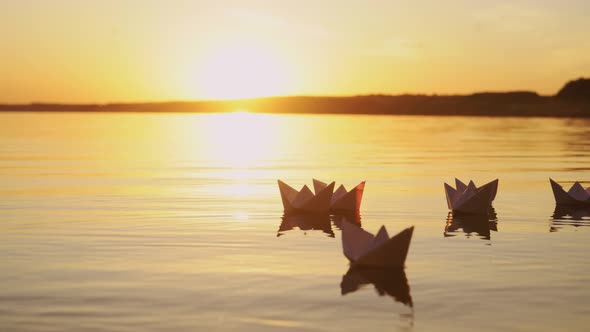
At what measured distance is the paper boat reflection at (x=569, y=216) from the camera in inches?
925

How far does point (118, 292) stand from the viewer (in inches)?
558

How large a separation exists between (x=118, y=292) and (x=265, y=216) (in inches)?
460

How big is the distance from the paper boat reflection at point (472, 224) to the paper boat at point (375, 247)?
5.41 m

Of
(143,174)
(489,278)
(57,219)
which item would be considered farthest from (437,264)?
(143,174)

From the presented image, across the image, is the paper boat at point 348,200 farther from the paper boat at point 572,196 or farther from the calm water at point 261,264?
the paper boat at point 572,196

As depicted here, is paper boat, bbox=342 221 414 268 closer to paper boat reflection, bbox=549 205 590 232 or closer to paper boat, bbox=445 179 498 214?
paper boat reflection, bbox=549 205 590 232

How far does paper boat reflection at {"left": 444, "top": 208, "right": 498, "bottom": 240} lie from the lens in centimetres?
2167

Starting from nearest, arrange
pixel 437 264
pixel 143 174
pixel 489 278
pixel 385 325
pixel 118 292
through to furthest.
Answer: pixel 385 325, pixel 118 292, pixel 489 278, pixel 437 264, pixel 143 174

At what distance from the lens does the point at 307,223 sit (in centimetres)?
2397


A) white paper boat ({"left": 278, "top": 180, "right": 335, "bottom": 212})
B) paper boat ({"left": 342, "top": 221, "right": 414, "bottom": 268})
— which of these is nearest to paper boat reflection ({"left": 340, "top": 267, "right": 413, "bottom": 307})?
paper boat ({"left": 342, "top": 221, "right": 414, "bottom": 268})

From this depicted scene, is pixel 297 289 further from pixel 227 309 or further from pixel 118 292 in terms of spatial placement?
pixel 118 292

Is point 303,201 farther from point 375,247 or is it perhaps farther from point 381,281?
point 381,281

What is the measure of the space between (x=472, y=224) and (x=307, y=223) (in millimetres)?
5088

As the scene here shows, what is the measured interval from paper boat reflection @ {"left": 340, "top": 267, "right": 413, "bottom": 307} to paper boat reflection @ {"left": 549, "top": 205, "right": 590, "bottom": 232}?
8.35 metres
